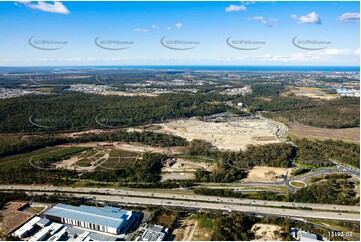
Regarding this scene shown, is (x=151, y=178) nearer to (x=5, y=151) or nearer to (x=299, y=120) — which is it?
(x=5, y=151)

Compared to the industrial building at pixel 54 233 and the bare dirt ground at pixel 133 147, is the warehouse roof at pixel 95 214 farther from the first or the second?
the bare dirt ground at pixel 133 147

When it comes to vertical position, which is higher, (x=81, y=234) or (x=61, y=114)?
(x=61, y=114)

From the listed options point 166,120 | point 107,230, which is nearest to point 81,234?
point 107,230

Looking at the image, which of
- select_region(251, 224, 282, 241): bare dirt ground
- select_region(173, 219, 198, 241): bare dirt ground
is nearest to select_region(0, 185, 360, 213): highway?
select_region(251, 224, 282, 241): bare dirt ground

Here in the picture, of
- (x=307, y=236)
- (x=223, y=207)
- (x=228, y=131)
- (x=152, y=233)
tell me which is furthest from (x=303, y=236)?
(x=228, y=131)

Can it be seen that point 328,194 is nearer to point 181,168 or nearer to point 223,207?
point 223,207

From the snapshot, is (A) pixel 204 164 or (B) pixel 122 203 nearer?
(B) pixel 122 203
